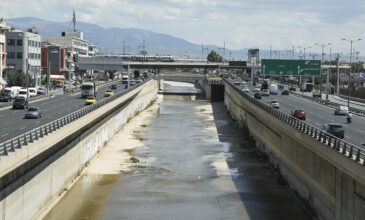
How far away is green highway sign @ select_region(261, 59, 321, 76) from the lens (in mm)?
128375

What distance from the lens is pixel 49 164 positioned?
48.7 meters

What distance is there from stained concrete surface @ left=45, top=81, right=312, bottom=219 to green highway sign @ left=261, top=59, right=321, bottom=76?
3201 cm

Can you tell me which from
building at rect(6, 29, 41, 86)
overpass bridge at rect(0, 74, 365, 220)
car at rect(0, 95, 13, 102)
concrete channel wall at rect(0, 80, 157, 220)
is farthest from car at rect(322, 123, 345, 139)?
building at rect(6, 29, 41, 86)

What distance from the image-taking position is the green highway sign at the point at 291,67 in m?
128

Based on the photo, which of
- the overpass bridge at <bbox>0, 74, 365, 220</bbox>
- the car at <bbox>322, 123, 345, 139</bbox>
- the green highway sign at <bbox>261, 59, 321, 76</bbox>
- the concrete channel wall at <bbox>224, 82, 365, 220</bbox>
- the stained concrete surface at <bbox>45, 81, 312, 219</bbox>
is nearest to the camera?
the concrete channel wall at <bbox>224, 82, 365, 220</bbox>

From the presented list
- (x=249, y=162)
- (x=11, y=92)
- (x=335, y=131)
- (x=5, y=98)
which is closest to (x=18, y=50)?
(x=11, y=92)

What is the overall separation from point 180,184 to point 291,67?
72.5 metres

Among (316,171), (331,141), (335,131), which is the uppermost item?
(331,141)

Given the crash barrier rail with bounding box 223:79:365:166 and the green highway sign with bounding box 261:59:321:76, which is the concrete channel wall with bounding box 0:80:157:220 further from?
the green highway sign with bounding box 261:59:321:76

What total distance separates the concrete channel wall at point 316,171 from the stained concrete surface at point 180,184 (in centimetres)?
151

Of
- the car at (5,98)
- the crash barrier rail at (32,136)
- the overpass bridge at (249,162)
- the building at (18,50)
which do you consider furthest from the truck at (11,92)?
the crash barrier rail at (32,136)

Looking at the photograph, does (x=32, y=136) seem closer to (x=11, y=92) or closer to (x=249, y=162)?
(x=249, y=162)

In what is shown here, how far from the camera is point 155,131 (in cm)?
11075

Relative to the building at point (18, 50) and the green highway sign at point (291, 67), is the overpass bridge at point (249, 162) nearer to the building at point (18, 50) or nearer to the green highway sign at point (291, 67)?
the green highway sign at point (291, 67)
